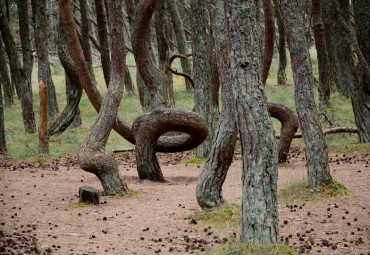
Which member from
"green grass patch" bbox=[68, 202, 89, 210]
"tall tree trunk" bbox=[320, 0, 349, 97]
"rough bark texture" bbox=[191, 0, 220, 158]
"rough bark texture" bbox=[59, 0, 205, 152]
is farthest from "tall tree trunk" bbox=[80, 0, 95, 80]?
"green grass patch" bbox=[68, 202, 89, 210]

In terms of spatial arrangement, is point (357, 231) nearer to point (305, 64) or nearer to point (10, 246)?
point (305, 64)

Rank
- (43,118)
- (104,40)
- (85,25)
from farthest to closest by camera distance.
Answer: (85,25)
(104,40)
(43,118)

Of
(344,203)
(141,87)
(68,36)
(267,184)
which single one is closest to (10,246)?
(267,184)

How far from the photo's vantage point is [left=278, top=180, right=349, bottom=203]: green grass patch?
29.2 ft

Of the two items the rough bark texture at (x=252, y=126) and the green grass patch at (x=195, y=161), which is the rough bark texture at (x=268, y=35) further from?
the rough bark texture at (x=252, y=126)

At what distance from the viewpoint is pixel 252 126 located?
566cm

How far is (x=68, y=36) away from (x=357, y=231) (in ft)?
26.6

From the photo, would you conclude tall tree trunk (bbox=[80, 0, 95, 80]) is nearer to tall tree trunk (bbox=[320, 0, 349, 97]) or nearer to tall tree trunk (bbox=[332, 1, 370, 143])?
tall tree trunk (bbox=[320, 0, 349, 97])

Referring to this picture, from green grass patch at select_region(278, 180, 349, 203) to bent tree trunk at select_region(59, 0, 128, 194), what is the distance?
10.5ft

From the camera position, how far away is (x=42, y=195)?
10.4 m

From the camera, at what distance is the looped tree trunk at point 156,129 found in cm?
1148

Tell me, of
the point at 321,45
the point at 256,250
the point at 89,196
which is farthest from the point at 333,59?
the point at 256,250

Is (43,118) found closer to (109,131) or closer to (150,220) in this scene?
(109,131)

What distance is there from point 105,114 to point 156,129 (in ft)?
4.29
